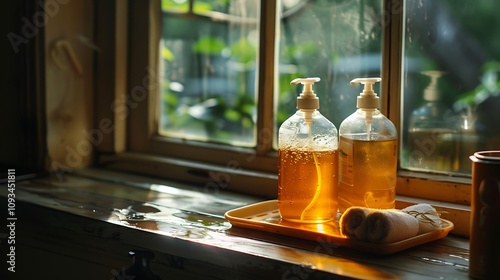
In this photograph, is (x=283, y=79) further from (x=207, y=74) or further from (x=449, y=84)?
(x=449, y=84)

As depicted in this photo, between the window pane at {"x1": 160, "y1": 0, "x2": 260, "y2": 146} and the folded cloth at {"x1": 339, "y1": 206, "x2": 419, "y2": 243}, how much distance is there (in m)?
0.54

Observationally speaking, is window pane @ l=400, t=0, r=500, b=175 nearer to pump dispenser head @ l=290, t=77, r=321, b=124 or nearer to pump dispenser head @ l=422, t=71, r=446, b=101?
pump dispenser head @ l=422, t=71, r=446, b=101

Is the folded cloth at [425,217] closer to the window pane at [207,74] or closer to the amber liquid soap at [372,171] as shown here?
the amber liquid soap at [372,171]

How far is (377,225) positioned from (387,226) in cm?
1

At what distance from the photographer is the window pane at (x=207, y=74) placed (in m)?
1.49

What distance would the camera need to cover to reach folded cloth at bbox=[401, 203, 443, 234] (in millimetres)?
992

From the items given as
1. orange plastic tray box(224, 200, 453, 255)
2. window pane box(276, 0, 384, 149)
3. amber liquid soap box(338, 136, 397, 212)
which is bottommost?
orange plastic tray box(224, 200, 453, 255)

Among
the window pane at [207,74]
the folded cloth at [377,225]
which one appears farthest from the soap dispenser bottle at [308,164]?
the window pane at [207,74]

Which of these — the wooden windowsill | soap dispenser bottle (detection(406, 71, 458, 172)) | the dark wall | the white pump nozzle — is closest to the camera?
the wooden windowsill

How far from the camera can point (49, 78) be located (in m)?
→ 1.48

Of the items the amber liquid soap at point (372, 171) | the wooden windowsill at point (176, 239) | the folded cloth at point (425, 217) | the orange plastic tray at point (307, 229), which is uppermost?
the amber liquid soap at point (372, 171)

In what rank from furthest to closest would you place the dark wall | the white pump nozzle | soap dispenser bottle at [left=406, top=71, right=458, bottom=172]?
1. the dark wall
2. soap dispenser bottle at [left=406, top=71, right=458, bottom=172]
3. the white pump nozzle

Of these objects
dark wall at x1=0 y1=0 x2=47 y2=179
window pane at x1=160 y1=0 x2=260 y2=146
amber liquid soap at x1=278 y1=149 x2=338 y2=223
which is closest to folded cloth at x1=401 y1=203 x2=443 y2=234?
amber liquid soap at x1=278 y1=149 x2=338 y2=223

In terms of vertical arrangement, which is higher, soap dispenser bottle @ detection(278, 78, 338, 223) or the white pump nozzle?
the white pump nozzle
